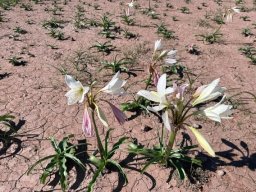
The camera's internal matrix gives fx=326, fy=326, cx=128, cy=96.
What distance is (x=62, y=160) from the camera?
10.5 feet

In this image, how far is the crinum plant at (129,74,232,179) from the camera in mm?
2365

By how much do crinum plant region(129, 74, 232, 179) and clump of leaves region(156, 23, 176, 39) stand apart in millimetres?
3302

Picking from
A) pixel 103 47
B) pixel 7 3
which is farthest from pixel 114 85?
pixel 7 3

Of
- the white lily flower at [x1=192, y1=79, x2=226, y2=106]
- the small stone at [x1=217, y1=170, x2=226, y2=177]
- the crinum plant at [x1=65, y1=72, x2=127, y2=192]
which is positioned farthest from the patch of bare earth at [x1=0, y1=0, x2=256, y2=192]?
the white lily flower at [x1=192, y1=79, x2=226, y2=106]

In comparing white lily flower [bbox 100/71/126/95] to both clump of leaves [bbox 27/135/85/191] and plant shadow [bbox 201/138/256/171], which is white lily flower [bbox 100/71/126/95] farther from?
plant shadow [bbox 201/138/256/171]

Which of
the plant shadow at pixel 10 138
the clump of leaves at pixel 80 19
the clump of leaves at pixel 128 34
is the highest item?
the clump of leaves at pixel 80 19

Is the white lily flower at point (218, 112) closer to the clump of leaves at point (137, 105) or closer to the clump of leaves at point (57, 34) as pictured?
the clump of leaves at point (137, 105)

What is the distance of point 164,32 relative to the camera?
6.66 metres

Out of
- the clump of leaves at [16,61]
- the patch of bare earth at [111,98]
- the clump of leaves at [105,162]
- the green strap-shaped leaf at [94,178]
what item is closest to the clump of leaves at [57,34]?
the patch of bare earth at [111,98]

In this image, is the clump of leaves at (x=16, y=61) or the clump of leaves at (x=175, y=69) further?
the clump of leaves at (x=16, y=61)

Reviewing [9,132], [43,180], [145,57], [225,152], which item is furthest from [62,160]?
[145,57]

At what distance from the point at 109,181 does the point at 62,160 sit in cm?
51

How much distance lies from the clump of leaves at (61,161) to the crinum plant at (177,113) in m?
0.61

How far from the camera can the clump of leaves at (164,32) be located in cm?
660
